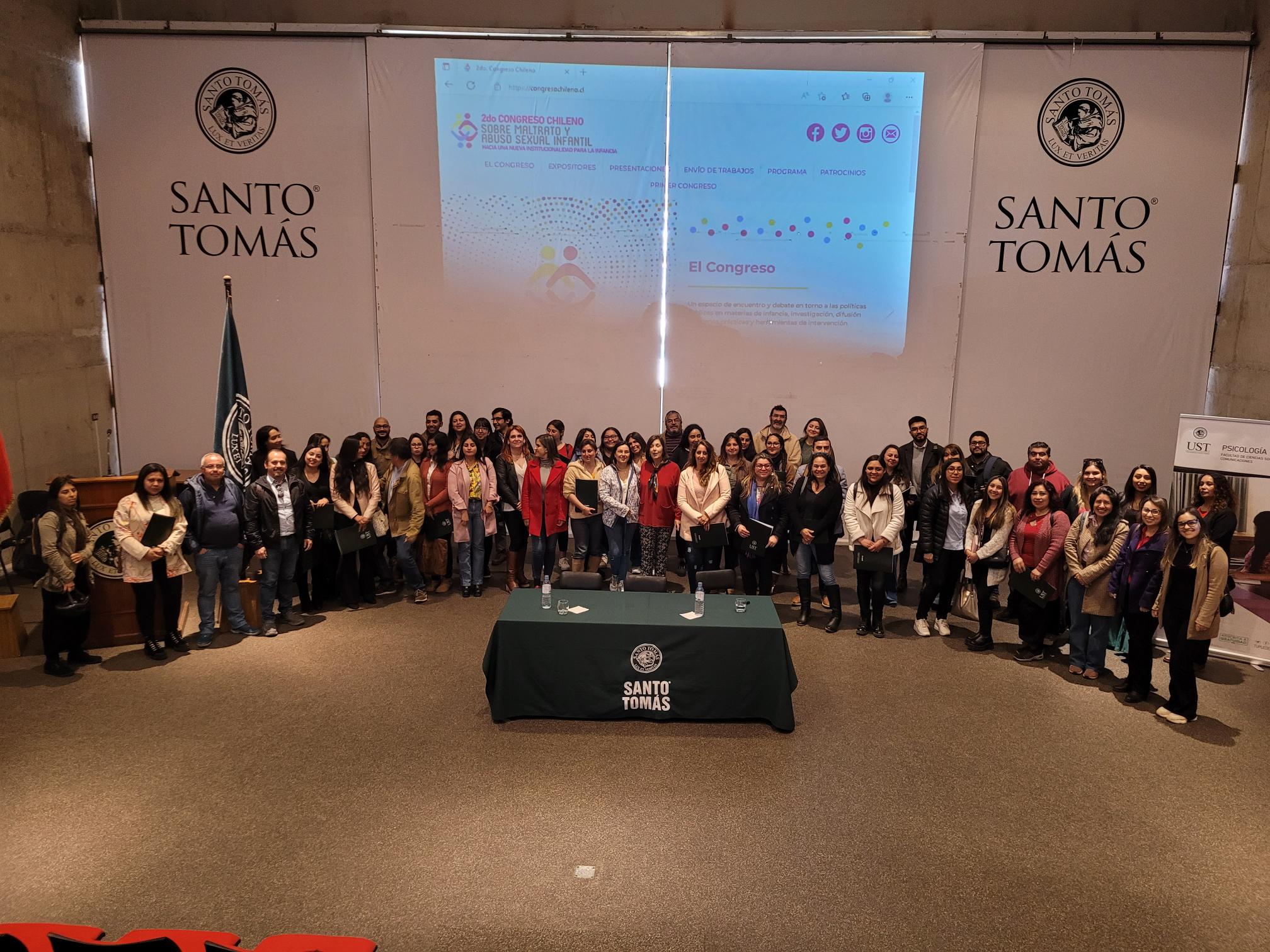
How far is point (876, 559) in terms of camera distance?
Answer: 664cm

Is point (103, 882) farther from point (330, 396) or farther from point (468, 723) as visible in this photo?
point (330, 396)

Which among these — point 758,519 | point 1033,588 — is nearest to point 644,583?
point 758,519

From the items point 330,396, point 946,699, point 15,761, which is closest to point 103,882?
point 15,761

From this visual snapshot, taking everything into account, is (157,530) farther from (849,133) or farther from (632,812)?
(849,133)

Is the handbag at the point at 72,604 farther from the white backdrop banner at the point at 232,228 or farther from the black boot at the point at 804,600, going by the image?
the black boot at the point at 804,600

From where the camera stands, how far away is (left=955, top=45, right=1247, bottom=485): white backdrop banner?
9.23m

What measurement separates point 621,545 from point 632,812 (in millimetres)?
3365

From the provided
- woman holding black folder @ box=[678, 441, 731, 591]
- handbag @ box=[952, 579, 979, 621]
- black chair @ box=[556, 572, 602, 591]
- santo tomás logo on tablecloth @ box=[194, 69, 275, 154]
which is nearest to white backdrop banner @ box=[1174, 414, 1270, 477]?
handbag @ box=[952, 579, 979, 621]

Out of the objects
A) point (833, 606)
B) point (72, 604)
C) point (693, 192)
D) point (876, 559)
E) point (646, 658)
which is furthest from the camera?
point (693, 192)

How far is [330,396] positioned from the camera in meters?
9.81

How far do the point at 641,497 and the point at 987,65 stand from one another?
19.7ft

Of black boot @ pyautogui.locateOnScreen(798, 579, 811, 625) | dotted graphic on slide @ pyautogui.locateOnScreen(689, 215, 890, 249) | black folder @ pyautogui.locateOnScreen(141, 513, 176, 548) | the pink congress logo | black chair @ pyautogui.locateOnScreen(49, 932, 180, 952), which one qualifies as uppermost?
dotted graphic on slide @ pyautogui.locateOnScreen(689, 215, 890, 249)

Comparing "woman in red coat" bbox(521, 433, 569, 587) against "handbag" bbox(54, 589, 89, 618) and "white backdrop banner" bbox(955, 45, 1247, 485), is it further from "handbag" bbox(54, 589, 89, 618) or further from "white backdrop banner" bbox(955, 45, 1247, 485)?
"white backdrop banner" bbox(955, 45, 1247, 485)

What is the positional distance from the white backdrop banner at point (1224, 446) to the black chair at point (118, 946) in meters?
6.77
